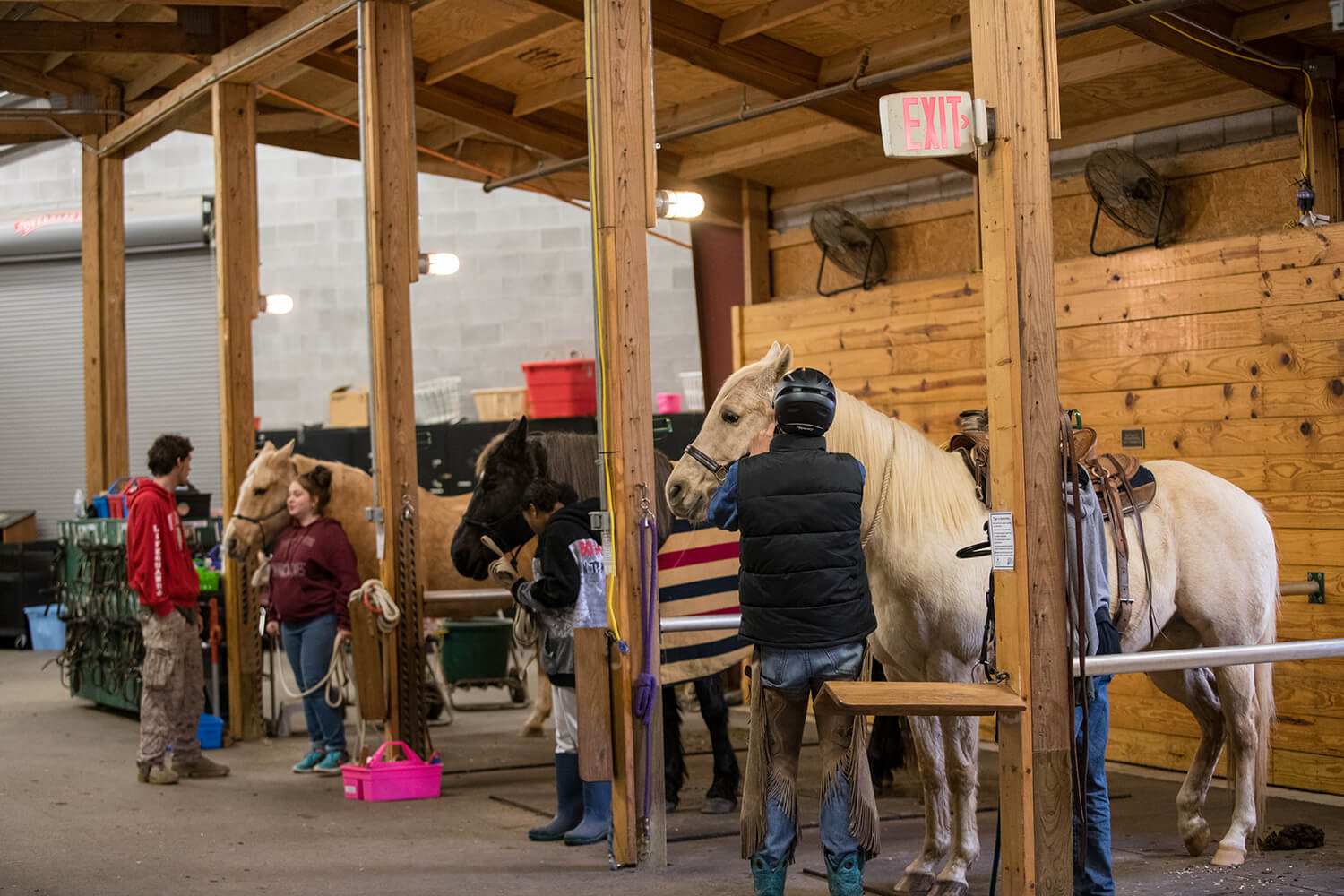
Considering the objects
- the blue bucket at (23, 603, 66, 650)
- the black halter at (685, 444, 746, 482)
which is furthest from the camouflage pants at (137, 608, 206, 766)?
the blue bucket at (23, 603, 66, 650)

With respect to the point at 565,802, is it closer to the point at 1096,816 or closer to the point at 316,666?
the point at 316,666

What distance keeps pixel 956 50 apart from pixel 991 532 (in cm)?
447

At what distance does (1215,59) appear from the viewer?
6.60m

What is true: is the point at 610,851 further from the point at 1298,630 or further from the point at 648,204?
the point at 1298,630

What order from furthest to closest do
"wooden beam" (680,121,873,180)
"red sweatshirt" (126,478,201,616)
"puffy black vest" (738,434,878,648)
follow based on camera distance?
"wooden beam" (680,121,873,180) → "red sweatshirt" (126,478,201,616) → "puffy black vest" (738,434,878,648)

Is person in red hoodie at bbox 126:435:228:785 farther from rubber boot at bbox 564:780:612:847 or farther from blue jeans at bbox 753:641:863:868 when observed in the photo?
blue jeans at bbox 753:641:863:868

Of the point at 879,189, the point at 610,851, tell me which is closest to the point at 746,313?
the point at 879,189

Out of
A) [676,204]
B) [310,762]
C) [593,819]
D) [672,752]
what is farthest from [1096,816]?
[310,762]

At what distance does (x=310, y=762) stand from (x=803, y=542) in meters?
4.57

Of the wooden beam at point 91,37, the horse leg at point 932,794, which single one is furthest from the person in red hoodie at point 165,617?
the horse leg at point 932,794

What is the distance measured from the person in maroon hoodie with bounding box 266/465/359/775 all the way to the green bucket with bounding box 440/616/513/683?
2.08m

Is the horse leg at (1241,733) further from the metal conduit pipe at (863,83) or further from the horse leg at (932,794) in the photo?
the metal conduit pipe at (863,83)

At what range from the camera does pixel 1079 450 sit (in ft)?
15.2

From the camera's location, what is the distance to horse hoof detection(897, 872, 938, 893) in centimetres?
482
